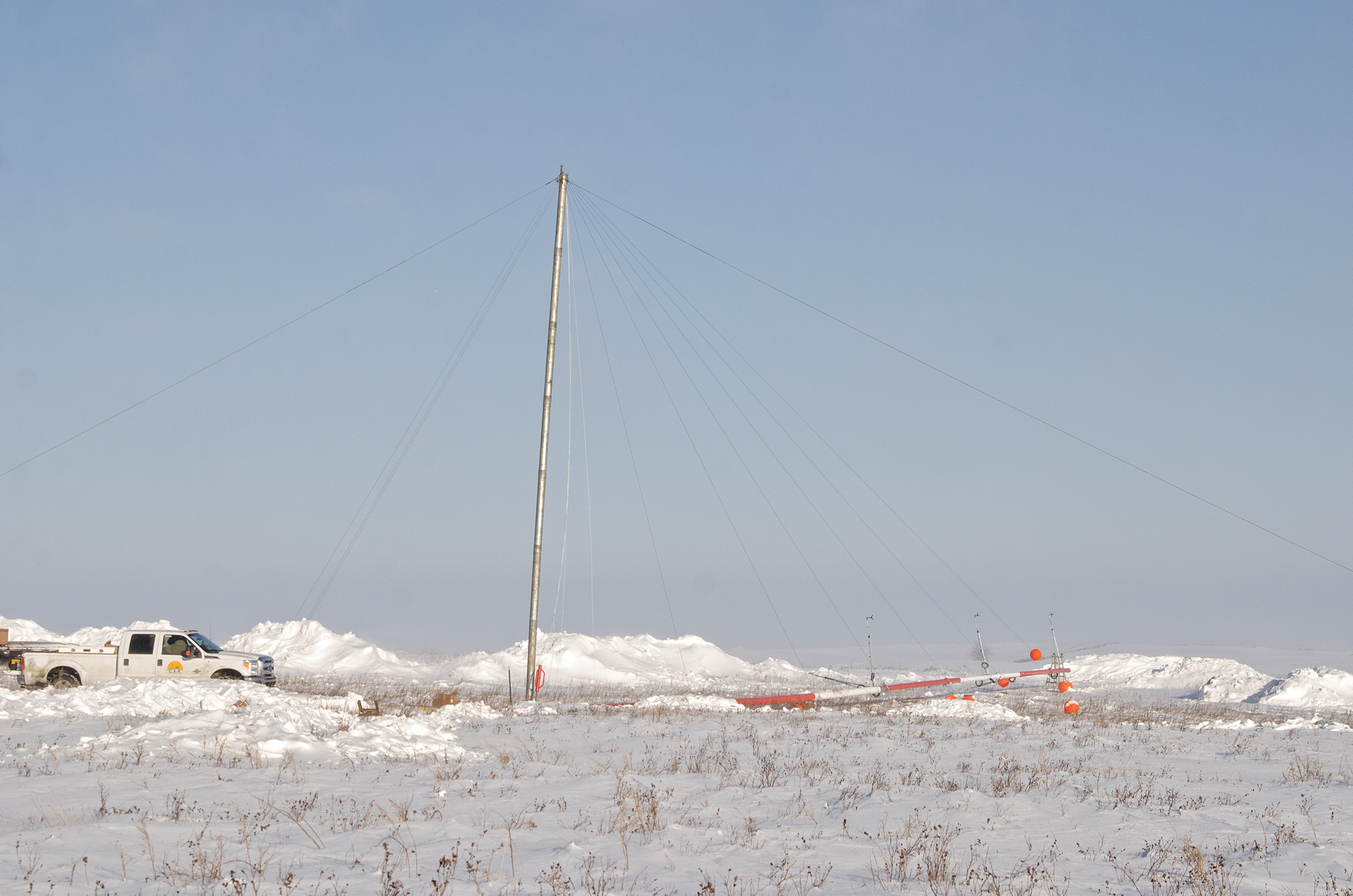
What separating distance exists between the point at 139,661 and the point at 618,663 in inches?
1614

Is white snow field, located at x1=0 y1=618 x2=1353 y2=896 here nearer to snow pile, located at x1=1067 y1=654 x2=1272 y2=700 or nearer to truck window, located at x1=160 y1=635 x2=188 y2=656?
truck window, located at x1=160 y1=635 x2=188 y2=656

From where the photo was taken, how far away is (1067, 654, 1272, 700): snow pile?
50.8 m

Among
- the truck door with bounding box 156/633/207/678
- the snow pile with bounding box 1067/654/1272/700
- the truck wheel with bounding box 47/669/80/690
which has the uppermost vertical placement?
the truck door with bounding box 156/633/207/678

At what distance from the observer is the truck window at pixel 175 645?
28172mm

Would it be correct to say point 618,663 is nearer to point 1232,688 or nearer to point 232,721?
point 1232,688

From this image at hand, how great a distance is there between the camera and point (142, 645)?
92.4 feet

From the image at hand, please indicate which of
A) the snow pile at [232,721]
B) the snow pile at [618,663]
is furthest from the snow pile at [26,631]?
the snow pile at [232,721]

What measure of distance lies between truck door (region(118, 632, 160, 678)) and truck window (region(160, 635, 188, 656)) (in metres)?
0.27

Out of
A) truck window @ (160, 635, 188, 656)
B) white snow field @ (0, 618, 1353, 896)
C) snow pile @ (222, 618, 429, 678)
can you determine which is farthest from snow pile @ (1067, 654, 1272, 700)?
truck window @ (160, 635, 188, 656)

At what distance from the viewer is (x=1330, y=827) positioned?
9625 mm

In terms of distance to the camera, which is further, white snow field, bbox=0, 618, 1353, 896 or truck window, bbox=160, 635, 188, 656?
truck window, bbox=160, 635, 188, 656

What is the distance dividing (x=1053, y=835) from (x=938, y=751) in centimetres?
790

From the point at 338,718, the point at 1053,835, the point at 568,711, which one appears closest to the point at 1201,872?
the point at 1053,835

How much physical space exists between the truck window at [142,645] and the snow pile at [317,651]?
83.1 ft
